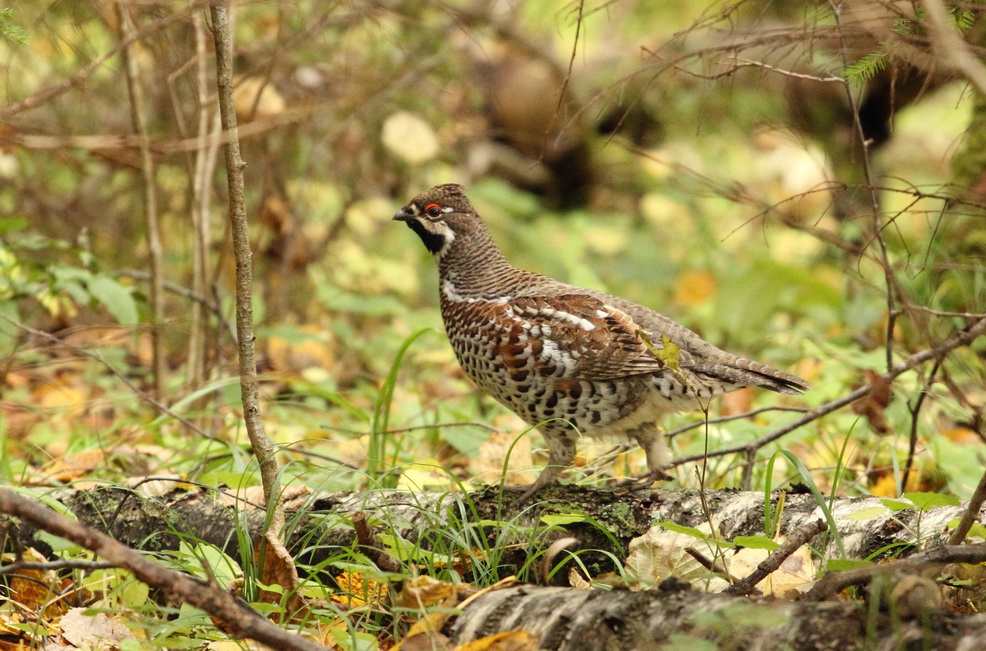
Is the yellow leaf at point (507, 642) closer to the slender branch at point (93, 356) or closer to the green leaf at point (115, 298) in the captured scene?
the slender branch at point (93, 356)

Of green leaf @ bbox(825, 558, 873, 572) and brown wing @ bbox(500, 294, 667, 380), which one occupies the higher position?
brown wing @ bbox(500, 294, 667, 380)

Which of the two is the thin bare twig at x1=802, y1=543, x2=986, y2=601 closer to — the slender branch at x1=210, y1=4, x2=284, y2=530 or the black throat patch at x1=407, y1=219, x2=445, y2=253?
the slender branch at x1=210, y1=4, x2=284, y2=530

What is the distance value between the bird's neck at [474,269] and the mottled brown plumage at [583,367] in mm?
113

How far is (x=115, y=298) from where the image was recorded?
174 inches

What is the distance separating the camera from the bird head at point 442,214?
454 cm

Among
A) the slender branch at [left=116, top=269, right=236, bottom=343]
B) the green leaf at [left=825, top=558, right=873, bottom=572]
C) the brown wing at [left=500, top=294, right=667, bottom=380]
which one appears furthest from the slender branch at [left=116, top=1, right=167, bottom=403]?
the green leaf at [left=825, top=558, right=873, bottom=572]

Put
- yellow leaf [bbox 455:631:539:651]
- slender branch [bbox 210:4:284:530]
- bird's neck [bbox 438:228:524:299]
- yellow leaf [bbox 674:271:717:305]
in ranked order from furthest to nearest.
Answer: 1. yellow leaf [bbox 674:271:717:305]
2. bird's neck [bbox 438:228:524:299]
3. slender branch [bbox 210:4:284:530]
4. yellow leaf [bbox 455:631:539:651]

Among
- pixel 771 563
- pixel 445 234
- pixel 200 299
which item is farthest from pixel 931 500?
Answer: pixel 200 299

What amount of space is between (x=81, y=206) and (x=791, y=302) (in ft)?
18.0

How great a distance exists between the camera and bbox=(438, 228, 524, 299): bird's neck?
4.34 metres

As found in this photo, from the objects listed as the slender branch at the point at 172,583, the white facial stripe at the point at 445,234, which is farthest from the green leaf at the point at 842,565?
the white facial stripe at the point at 445,234

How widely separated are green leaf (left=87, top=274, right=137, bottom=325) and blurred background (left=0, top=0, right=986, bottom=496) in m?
0.02

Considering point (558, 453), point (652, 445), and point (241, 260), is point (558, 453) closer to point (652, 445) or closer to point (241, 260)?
point (652, 445)

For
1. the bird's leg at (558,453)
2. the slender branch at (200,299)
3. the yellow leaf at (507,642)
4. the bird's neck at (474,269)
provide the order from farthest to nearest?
the slender branch at (200,299) → the bird's neck at (474,269) → the bird's leg at (558,453) → the yellow leaf at (507,642)
